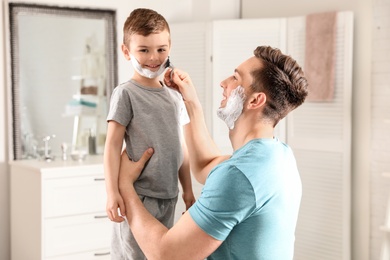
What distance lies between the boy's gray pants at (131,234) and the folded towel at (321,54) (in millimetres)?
2034

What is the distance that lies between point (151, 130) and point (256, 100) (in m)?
0.40

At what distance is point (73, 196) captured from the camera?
11.4 feet

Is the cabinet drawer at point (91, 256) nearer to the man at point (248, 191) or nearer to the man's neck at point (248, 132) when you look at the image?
the man at point (248, 191)

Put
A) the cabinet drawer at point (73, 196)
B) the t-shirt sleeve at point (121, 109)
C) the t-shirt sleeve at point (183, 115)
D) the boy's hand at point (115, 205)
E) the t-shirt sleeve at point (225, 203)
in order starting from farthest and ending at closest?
the cabinet drawer at point (73, 196), the t-shirt sleeve at point (183, 115), the t-shirt sleeve at point (121, 109), the boy's hand at point (115, 205), the t-shirt sleeve at point (225, 203)

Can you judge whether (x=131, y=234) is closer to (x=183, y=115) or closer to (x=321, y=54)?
(x=183, y=115)

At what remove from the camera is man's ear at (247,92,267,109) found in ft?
5.36

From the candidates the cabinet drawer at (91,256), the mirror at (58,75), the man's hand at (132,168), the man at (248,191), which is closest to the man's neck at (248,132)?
the man at (248,191)

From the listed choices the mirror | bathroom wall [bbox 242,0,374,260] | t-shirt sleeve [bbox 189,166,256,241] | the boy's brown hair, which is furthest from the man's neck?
the mirror

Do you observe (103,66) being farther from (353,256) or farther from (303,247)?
(353,256)

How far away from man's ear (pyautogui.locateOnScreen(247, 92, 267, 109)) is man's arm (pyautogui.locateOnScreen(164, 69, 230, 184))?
275 millimetres

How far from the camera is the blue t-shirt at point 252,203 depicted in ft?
4.88

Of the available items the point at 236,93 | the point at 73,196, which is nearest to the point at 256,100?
the point at 236,93

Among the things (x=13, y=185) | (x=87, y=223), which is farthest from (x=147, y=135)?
(x=13, y=185)

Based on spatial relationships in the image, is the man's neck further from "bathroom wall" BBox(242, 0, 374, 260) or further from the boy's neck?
"bathroom wall" BBox(242, 0, 374, 260)
